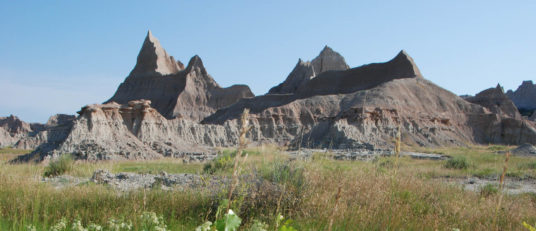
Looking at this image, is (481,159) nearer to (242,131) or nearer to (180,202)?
(180,202)

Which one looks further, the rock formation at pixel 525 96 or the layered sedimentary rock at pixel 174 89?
the rock formation at pixel 525 96

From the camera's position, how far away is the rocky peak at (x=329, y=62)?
99.2 m

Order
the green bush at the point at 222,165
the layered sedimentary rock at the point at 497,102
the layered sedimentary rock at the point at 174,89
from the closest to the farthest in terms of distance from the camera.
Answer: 1. the green bush at the point at 222,165
2. the layered sedimentary rock at the point at 497,102
3. the layered sedimentary rock at the point at 174,89

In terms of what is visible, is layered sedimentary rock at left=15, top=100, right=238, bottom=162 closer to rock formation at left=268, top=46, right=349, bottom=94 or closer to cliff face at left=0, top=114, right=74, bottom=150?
cliff face at left=0, top=114, right=74, bottom=150

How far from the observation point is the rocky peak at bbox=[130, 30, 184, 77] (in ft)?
338

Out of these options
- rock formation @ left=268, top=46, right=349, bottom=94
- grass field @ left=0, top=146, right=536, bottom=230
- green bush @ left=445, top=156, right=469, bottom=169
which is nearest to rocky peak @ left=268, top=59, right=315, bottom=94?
rock formation @ left=268, top=46, right=349, bottom=94

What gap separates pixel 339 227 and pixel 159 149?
3281 centimetres

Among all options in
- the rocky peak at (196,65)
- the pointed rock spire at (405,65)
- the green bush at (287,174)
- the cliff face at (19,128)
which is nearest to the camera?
the green bush at (287,174)

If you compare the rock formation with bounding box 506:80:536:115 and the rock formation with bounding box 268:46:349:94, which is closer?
the rock formation with bounding box 268:46:349:94

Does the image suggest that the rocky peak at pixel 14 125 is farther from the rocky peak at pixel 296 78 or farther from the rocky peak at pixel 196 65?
the rocky peak at pixel 296 78

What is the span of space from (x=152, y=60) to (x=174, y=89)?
14.3 metres

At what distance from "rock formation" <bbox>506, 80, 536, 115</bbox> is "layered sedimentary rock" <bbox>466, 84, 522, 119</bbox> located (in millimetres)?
59108

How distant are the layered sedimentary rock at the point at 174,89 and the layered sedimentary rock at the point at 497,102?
55069mm

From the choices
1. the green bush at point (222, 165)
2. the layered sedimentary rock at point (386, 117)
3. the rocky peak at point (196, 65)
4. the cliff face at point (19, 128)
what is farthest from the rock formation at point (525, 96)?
the cliff face at point (19, 128)
